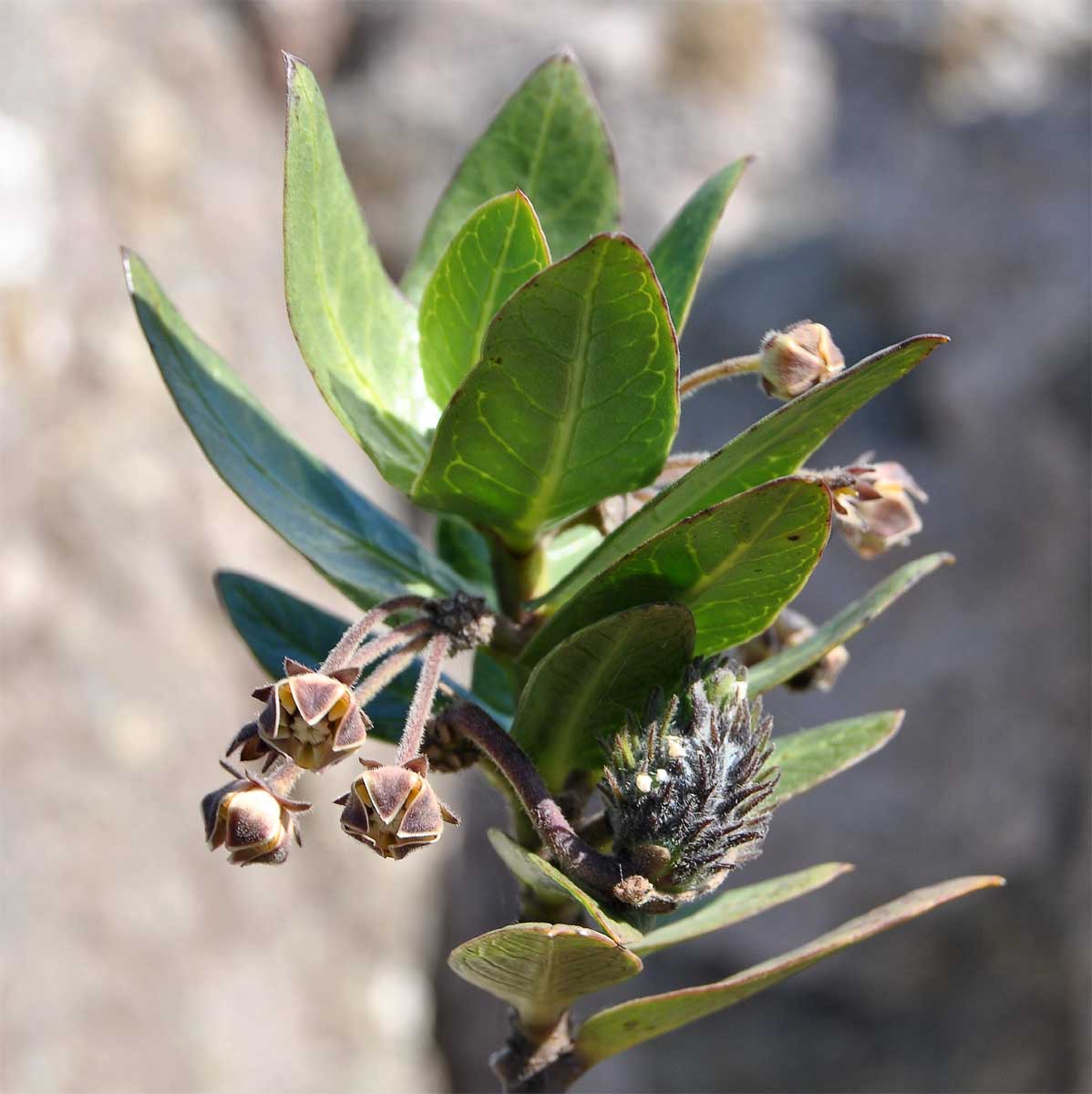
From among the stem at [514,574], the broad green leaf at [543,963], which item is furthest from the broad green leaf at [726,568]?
the broad green leaf at [543,963]

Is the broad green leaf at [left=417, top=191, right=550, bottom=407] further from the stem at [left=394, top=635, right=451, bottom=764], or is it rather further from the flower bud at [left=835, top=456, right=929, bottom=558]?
the flower bud at [left=835, top=456, right=929, bottom=558]

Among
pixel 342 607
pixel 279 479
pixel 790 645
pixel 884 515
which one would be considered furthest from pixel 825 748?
pixel 342 607

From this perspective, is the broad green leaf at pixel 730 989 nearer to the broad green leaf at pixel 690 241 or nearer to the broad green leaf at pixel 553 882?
the broad green leaf at pixel 553 882

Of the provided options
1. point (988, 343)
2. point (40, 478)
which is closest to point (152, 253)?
point (40, 478)

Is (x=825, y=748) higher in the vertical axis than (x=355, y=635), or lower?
lower

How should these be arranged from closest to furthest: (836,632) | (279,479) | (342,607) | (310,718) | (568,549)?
(310,718) < (836,632) < (279,479) < (568,549) < (342,607)

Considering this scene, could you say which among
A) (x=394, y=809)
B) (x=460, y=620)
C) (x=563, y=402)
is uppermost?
(x=563, y=402)

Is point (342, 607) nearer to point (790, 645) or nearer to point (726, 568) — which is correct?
point (790, 645)
